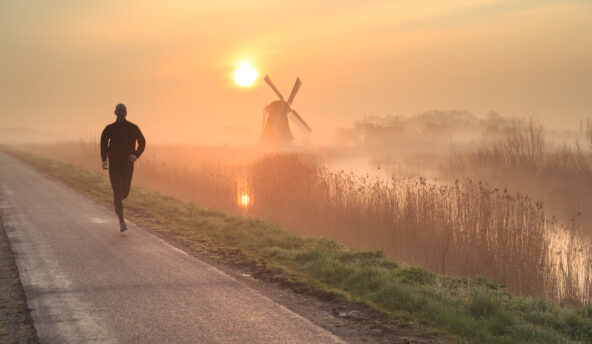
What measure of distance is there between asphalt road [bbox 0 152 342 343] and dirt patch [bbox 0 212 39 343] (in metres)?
0.09

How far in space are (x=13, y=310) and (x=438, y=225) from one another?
844 cm

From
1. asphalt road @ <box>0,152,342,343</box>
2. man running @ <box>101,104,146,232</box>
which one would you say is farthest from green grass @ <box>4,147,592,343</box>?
man running @ <box>101,104,146,232</box>

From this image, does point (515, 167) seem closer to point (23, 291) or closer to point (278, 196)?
point (278, 196)

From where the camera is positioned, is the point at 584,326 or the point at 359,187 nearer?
the point at 584,326

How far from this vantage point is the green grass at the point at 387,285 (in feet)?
18.5

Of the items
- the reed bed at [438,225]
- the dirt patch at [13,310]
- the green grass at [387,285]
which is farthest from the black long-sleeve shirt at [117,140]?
the reed bed at [438,225]

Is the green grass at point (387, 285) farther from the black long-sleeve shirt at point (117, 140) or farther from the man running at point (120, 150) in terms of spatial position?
the black long-sleeve shirt at point (117, 140)

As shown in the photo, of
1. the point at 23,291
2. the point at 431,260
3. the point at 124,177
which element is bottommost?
the point at 431,260

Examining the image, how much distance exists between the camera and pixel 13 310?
5957mm

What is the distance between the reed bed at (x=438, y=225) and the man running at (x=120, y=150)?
513 centimetres

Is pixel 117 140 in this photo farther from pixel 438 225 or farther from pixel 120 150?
pixel 438 225

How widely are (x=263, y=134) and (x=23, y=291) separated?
165 ft

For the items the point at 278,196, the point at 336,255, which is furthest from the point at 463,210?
the point at 278,196

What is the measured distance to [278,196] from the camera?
53.5ft
